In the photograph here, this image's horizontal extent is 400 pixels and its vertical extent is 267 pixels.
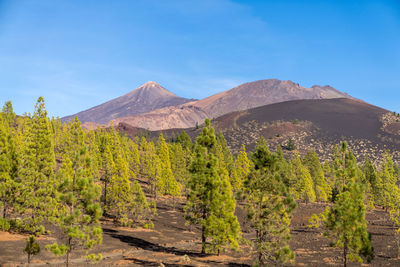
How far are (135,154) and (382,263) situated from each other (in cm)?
6254

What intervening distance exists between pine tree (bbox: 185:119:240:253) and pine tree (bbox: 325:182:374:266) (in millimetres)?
10023

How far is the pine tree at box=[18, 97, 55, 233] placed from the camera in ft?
106

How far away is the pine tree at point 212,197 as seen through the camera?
95.8 ft

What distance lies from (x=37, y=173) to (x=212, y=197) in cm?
1865

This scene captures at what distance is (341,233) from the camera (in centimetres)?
2153

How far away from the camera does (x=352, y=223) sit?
68.9 feet

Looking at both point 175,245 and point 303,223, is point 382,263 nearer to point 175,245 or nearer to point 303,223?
point 175,245

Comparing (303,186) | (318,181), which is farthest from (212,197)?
(318,181)

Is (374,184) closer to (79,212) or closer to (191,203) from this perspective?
(191,203)

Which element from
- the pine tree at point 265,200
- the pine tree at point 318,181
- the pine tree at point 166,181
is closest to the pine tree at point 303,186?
the pine tree at point 318,181

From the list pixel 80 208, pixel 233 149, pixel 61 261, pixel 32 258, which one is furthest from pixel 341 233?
pixel 233 149


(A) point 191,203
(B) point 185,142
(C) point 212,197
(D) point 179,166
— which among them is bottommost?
(A) point 191,203

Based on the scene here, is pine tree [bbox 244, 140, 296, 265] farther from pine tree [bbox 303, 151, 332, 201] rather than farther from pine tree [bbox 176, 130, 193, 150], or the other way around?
pine tree [bbox 176, 130, 193, 150]

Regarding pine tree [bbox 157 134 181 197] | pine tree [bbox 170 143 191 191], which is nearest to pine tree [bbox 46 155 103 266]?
pine tree [bbox 157 134 181 197]
